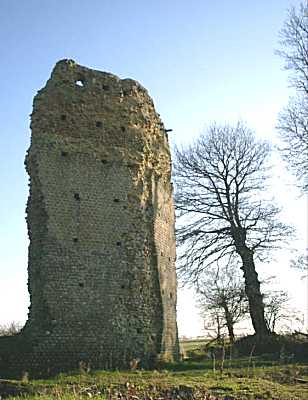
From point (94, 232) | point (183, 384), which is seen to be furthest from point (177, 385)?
point (94, 232)

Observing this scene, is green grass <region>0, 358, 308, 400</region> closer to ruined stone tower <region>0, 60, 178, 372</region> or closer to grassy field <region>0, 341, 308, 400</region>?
grassy field <region>0, 341, 308, 400</region>

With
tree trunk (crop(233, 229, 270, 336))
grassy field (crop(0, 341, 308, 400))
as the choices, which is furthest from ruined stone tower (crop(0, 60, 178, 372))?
tree trunk (crop(233, 229, 270, 336))

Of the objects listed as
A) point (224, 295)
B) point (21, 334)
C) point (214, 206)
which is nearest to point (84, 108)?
point (21, 334)

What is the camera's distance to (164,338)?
14.8 m

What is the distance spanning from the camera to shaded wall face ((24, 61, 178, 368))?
43.8 ft

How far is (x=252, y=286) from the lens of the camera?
22141 millimetres

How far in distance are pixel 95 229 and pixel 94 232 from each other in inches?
3.2

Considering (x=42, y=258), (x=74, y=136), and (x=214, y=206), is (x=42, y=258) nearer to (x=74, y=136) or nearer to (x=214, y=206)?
(x=74, y=136)

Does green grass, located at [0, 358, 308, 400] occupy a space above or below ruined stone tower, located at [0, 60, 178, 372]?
below

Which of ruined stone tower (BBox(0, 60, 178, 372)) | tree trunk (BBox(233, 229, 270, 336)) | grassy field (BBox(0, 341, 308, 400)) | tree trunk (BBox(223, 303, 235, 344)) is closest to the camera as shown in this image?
grassy field (BBox(0, 341, 308, 400))

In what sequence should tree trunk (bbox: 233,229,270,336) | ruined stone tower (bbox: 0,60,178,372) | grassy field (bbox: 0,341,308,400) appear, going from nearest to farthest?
1. grassy field (bbox: 0,341,308,400)
2. ruined stone tower (bbox: 0,60,178,372)
3. tree trunk (bbox: 233,229,270,336)

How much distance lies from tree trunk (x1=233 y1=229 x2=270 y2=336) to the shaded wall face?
667 cm

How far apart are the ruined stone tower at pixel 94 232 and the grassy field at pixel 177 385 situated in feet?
3.74

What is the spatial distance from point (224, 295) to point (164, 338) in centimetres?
1010
